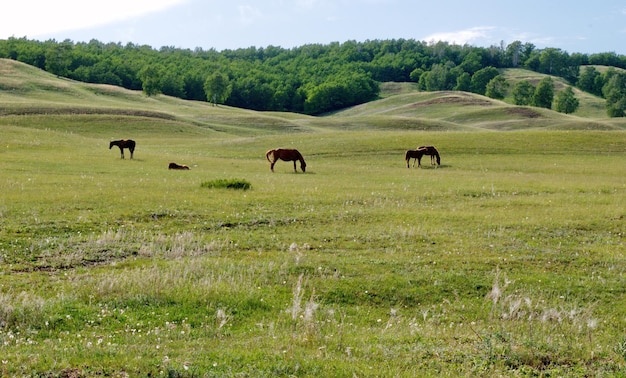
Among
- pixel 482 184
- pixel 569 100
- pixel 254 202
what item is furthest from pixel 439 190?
pixel 569 100

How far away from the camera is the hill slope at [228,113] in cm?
7850

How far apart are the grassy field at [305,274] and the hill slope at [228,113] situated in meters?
44.1

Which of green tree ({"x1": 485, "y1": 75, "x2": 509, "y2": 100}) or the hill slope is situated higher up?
green tree ({"x1": 485, "y1": 75, "x2": 509, "y2": 100})

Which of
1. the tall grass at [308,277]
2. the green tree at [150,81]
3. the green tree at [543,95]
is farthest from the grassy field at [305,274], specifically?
the green tree at [543,95]

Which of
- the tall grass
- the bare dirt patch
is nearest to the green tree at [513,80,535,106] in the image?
the bare dirt patch

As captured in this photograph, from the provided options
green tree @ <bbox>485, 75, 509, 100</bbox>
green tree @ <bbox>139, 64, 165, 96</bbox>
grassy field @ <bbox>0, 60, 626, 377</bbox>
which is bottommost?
grassy field @ <bbox>0, 60, 626, 377</bbox>

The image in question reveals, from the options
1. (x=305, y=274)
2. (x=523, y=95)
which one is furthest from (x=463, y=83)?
(x=305, y=274)

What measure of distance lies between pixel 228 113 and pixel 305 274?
93.2 m

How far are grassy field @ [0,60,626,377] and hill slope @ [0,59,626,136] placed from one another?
1738 inches

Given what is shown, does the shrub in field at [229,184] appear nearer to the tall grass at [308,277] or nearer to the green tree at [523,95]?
the tall grass at [308,277]

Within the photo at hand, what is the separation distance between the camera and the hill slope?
78.5 m

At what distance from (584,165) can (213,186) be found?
106ft

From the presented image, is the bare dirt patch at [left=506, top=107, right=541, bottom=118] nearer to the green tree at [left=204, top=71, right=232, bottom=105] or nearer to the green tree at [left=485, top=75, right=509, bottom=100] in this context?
the green tree at [left=485, top=75, right=509, bottom=100]

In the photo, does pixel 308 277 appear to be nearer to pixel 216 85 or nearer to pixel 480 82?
pixel 216 85
